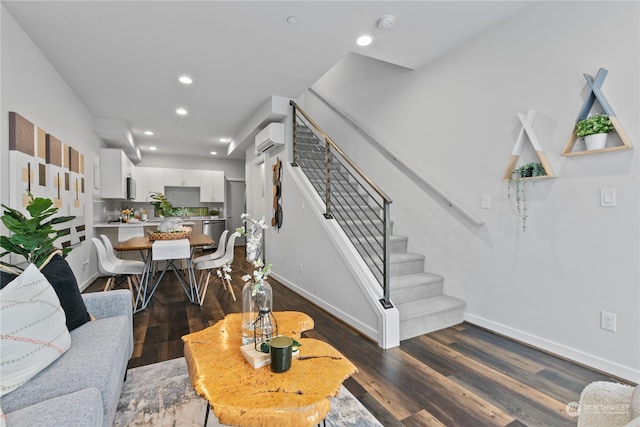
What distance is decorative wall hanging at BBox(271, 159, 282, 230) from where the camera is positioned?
15.5ft

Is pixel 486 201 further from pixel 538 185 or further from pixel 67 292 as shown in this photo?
pixel 67 292

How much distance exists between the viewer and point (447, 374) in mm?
2088

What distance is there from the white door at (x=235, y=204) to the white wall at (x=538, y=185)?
6.07 metres

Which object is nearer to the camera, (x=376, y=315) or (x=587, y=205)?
(x=587, y=205)

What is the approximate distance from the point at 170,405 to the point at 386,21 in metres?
3.24

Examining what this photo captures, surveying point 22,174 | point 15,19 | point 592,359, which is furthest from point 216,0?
point 592,359

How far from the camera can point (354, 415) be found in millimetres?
1660

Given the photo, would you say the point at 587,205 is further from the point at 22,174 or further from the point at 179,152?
the point at 179,152

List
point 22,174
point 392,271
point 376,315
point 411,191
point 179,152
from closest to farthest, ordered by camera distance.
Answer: point 22,174, point 376,315, point 392,271, point 411,191, point 179,152

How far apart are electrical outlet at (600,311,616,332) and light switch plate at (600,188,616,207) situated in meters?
0.75

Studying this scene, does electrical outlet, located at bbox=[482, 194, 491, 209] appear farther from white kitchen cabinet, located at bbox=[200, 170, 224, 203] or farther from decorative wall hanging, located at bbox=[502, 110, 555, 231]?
white kitchen cabinet, located at bbox=[200, 170, 224, 203]

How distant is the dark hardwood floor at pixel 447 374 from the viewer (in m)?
1.69

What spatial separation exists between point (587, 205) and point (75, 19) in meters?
4.29

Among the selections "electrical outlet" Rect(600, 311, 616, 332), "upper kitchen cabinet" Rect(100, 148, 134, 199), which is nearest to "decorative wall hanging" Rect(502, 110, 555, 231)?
"electrical outlet" Rect(600, 311, 616, 332)
